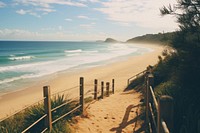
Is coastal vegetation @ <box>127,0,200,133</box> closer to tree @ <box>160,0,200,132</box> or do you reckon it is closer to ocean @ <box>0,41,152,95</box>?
tree @ <box>160,0,200,132</box>

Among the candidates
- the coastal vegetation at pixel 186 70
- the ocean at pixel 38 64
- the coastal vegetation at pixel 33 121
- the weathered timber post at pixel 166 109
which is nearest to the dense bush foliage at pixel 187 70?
the coastal vegetation at pixel 186 70

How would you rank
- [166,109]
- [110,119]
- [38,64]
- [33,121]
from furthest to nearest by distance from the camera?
[38,64]
[110,119]
[33,121]
[166,109]

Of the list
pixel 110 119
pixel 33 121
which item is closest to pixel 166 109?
pixel 33 121

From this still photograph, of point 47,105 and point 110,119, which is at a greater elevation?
point 47,105

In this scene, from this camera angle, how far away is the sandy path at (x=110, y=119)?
23.6 feet

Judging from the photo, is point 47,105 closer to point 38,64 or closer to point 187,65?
point 187,65

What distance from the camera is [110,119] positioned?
8281mm

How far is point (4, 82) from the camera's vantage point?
73.0 feet

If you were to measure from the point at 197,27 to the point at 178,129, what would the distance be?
11.2 feet

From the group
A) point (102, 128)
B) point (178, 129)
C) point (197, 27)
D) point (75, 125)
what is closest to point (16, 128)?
point (75, 125)

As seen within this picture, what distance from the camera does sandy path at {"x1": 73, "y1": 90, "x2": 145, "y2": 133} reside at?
7189 millimetres

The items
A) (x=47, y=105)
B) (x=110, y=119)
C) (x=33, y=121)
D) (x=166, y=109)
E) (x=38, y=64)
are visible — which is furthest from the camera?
(x=38, y=64)

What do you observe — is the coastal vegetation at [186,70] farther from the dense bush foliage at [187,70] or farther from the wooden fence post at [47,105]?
the wooden fence post at [47,105]

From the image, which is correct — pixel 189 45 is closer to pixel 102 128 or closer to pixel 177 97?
pixel 177 97
